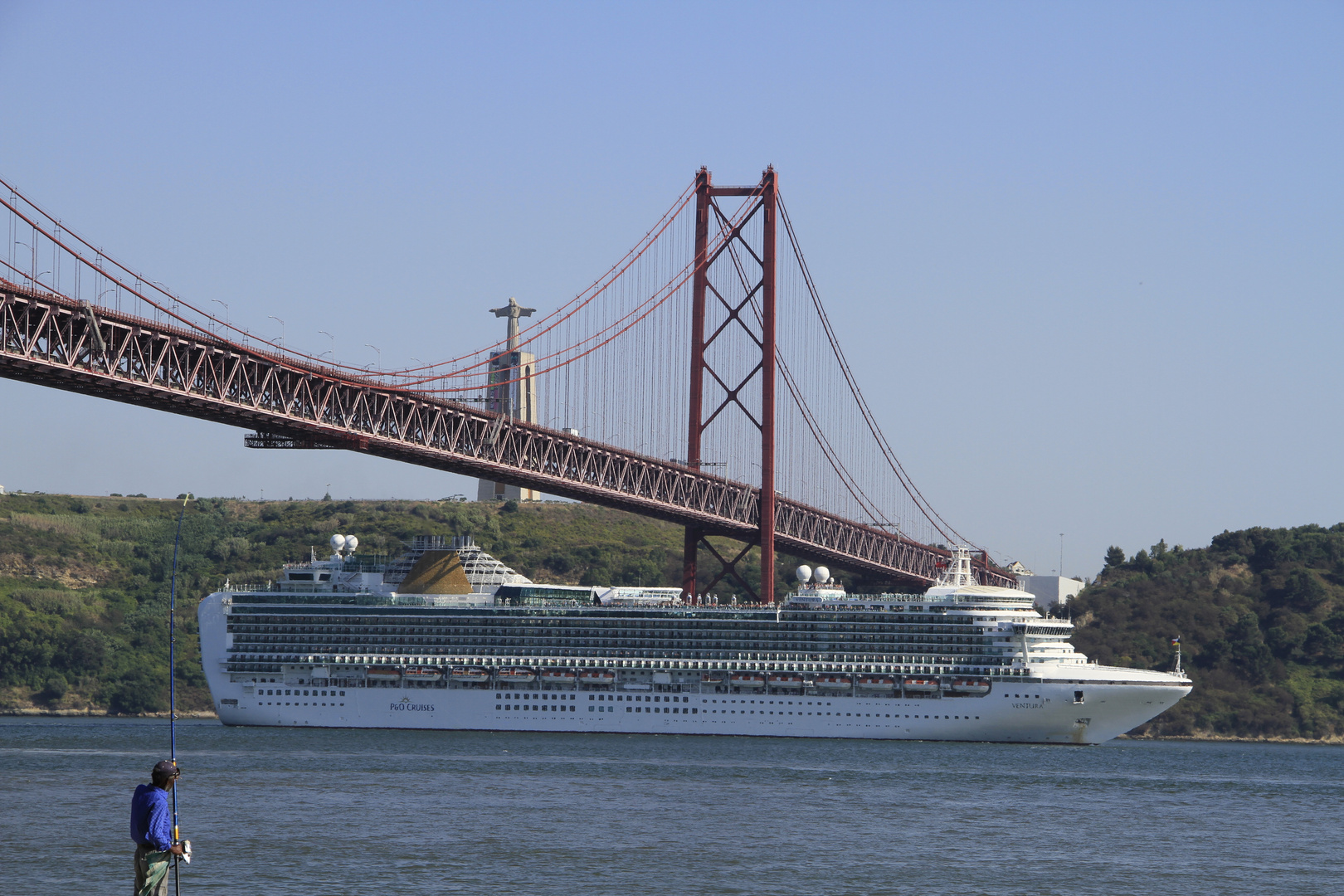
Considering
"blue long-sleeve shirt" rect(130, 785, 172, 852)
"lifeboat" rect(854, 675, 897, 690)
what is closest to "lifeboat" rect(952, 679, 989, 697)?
"lifeboat" rect(854, 675, 897, 690)

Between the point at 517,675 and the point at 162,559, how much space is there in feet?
163

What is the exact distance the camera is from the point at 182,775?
137ft

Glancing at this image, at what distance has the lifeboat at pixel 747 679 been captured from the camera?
6206 centimetres

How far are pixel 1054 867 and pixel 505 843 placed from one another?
9.20 metres

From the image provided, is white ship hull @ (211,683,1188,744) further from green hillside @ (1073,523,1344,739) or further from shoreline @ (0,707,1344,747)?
green hillside @ (1073,523,1344,739)

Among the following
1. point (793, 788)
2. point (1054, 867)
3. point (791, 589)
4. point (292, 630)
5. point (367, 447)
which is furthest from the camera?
point (791, 589)

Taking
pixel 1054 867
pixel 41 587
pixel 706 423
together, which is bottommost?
pixel 1054 867

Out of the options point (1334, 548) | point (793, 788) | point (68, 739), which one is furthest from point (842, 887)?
point (1334, 548)

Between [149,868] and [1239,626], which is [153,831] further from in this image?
[1239,626]

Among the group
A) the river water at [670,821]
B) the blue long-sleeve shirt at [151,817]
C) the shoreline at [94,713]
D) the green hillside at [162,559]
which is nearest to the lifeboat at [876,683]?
the river water at [670,821]

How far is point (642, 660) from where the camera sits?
63688 mm

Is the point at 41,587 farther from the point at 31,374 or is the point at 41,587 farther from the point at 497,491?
the point at 31,374

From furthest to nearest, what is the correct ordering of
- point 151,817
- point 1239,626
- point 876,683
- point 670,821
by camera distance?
point 1239,626 → point 876,683 → point 670,821 → point 151,817

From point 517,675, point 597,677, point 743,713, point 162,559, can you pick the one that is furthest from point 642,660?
point 162,559
